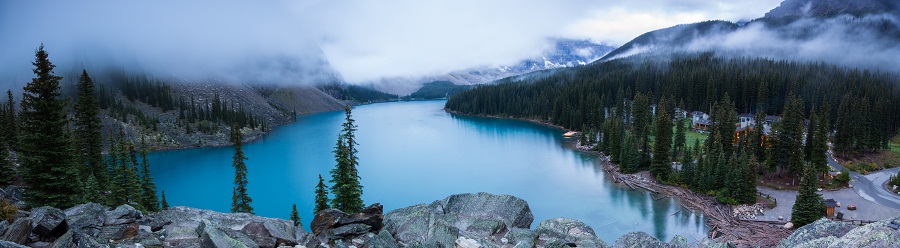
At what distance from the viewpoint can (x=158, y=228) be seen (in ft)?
46.4

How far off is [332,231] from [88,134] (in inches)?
1139

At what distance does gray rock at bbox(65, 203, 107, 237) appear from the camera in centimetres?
1242

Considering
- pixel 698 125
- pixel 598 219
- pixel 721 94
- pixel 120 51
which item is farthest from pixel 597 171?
pixel 120 51

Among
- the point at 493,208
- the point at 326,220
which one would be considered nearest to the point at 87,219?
the point at 326,220

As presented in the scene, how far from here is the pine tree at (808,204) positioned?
105 feet

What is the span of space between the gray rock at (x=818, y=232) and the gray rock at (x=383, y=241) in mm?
12145

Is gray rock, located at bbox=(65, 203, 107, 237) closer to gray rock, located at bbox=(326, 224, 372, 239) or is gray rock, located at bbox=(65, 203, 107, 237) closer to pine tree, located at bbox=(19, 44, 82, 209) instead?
gray rock, located at bbox=(326, 224, 372, 239)

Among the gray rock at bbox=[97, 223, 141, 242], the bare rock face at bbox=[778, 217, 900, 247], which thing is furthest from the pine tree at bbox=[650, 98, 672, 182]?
the gray rock at bbox=[97, 223, 141, 242]

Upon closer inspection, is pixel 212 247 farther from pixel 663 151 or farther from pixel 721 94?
A: pixel 721 94

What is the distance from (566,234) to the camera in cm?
1617

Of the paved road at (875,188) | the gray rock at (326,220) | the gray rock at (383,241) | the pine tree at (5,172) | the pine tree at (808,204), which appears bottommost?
the paved road at (875,188)

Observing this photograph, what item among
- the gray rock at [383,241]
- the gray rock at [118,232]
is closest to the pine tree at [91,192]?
the gray rock at [118,232]

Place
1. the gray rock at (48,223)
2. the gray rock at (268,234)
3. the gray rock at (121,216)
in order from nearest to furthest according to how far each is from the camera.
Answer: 1. the gray rock at (48,223)
2. the gray rock at (121,216)
3. the gray rock at (268,234)

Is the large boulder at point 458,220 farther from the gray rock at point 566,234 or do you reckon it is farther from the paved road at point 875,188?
the paved road at point 875,188
